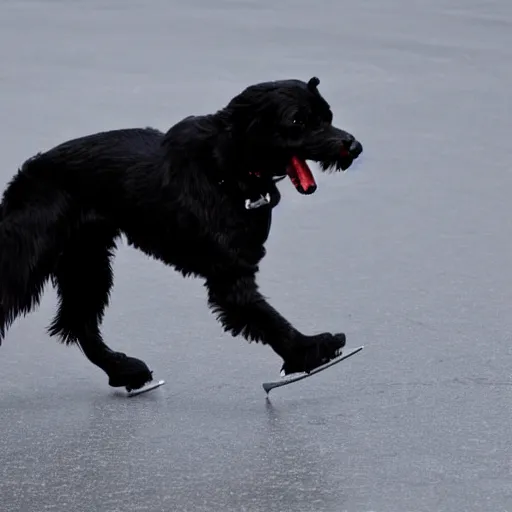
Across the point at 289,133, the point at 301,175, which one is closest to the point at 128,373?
the point at 301,175

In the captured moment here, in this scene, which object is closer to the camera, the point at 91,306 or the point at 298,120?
the point at 298,120

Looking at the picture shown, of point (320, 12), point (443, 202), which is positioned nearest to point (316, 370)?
point (443, 202)

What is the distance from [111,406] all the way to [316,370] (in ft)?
2.61

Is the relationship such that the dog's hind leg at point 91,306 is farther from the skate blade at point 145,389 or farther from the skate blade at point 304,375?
the skate blade at point 304,375

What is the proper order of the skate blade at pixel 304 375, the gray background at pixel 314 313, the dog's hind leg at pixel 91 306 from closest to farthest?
1. the gray background at pixel 314 313
2. the skate blade at pixel 304 375
3. the dog's hind leg at pixel 91 306

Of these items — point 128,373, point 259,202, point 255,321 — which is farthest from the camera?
point 128,373

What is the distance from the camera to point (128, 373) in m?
6.70

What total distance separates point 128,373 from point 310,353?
2.55 feet

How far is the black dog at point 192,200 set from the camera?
19.6 feet

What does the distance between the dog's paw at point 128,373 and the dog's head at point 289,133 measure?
1.07 meters

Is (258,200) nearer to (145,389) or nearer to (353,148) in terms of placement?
(353,148)

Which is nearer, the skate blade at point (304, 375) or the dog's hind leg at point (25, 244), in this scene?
the dog's hind leg at point (25, 244)

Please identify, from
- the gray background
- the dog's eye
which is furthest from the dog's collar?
the gray background

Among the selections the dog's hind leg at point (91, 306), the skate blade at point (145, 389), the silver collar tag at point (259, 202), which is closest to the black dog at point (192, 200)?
the silver collar tag at point (259, 202)
